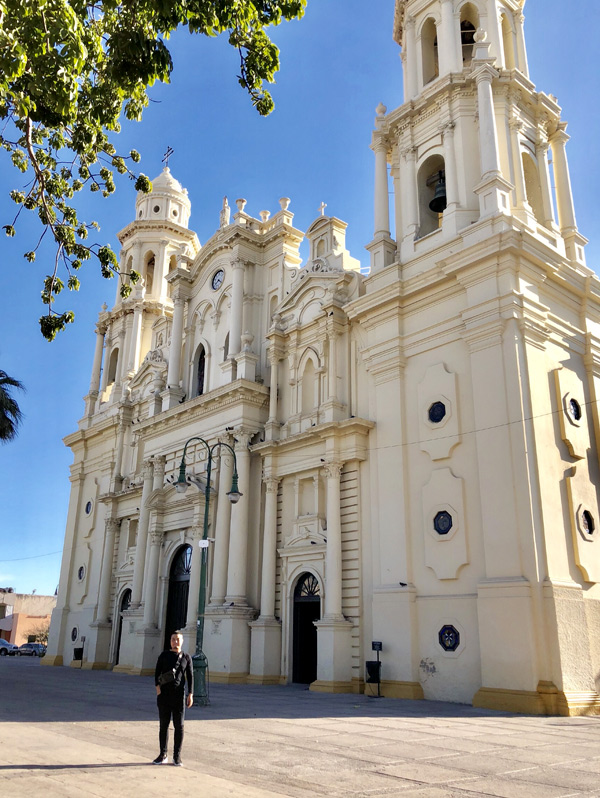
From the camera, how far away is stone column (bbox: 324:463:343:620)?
20891 mm

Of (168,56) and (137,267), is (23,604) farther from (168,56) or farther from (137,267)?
(168,56)

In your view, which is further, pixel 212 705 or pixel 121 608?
A: pixel 121 608

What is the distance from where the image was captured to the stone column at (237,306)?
28.3 meters

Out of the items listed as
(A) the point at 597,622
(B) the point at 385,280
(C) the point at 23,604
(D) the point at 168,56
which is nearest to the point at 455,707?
(A) the point at 597,622

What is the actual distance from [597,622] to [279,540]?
10526 mm

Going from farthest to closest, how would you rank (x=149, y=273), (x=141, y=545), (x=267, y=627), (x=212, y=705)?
1. (x=149, y=273)
2. (x=141, y=545)
3. (x=267, y=627)
4. (x=212, y=705)

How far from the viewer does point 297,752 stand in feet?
30.9

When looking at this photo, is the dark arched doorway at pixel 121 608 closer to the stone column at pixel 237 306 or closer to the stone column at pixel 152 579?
the stone column at pixel 152 579

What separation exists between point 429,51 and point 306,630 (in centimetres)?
2024

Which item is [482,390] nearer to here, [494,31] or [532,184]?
[532,184]

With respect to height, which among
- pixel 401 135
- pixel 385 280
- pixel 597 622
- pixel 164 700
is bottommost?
pixel 164 700

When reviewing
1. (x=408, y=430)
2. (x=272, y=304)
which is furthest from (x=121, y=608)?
(x=408, y=430)

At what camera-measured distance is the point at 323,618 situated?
68.8ft

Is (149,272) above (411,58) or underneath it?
above
